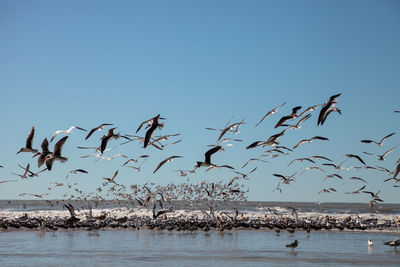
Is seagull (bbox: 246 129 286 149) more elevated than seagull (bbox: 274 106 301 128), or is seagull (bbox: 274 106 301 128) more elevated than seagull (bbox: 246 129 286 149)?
seagull (bbox: 274 106 301 128)

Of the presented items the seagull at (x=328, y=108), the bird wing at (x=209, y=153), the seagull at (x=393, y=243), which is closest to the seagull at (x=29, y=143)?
the bird wing at (x=209, y=153)

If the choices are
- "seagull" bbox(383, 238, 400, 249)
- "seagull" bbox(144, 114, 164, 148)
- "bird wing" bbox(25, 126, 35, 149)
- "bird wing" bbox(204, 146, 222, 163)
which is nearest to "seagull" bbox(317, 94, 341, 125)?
"bird wing" bbox(204, 146, 222, 163)

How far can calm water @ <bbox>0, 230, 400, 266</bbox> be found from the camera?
A: 15.8m

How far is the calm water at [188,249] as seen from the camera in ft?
51.9

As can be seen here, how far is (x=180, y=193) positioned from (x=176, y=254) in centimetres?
1904

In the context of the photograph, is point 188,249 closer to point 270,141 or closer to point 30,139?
point 270,141

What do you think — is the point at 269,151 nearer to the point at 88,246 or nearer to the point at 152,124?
the point at 152,124

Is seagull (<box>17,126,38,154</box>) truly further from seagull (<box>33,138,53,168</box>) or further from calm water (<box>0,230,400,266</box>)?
calm water (<box>0,230,400,266</box>)

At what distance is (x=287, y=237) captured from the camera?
24.1 meters

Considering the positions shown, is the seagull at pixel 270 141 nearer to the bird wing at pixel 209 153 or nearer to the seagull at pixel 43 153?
the bird wing at pixel 209 153

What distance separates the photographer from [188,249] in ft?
61.9

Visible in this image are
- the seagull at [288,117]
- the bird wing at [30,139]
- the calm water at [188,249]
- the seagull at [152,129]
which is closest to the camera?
the seagull at [152,129]

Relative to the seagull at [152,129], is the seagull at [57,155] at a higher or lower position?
lower

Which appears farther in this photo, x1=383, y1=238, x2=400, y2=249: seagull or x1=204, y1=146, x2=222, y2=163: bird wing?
x1=383, y1=238, x2=400, y2=249: seagull
